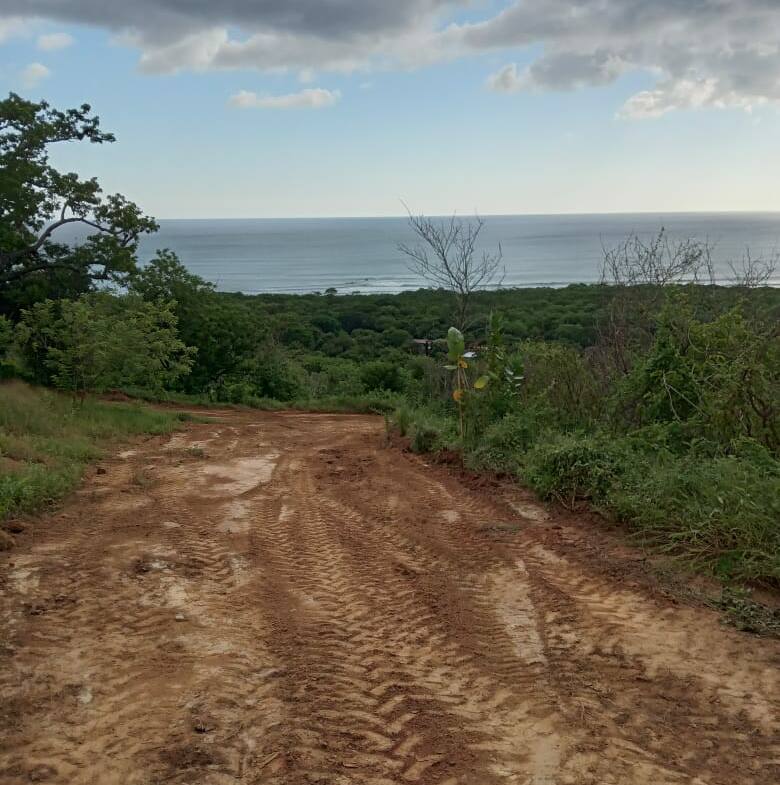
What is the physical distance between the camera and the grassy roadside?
734 cm

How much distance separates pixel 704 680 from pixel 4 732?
3462 mm

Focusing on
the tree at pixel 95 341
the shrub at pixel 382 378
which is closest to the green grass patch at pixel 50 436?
the tree at pixel 95 341

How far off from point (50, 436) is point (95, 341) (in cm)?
361

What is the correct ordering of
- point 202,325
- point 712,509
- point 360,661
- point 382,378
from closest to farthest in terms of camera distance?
point 360,661, point 712,509, point 202,325, point 382,378

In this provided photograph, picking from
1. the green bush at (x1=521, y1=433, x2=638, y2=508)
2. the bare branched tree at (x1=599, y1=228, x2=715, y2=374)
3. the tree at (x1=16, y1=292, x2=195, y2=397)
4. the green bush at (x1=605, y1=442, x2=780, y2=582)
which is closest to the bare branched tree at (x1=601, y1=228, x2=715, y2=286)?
the bare branched tree at (x1=599, y1=228, x2=715, y2=374)

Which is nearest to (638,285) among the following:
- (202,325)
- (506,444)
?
(506,444)

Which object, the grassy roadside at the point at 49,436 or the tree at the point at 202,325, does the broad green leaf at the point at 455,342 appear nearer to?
the grassy roadside at the point at 49,436

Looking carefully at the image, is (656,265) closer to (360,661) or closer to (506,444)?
(506,444)

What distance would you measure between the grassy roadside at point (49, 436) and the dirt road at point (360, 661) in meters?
0.49

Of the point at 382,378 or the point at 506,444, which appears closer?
the point at 506,444

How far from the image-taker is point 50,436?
10.6 m

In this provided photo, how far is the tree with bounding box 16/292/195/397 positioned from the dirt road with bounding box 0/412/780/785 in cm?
755

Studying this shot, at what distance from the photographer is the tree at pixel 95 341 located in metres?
14.0

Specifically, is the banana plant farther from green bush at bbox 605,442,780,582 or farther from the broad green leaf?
green bush at bbox 605,442,780,582
